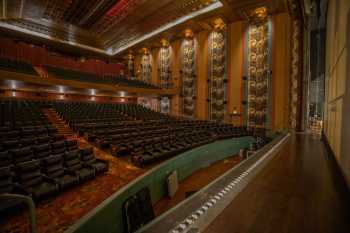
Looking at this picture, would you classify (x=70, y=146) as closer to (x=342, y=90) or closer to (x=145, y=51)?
(x=342, y=90)

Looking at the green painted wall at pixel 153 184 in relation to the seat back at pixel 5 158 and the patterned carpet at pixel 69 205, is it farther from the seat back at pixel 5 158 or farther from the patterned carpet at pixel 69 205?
the seat back at pixel 5 158

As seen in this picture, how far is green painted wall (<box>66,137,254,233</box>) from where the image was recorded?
1090mm

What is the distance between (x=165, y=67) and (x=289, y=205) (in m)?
9.29

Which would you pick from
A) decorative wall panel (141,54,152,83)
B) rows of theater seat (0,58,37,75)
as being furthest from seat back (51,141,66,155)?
decorative wall panel (141,54,152,83)

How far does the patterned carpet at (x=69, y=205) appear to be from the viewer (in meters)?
1.11

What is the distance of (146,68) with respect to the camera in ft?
35.2

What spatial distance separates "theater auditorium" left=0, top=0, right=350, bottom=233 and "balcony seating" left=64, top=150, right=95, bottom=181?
0.01 m

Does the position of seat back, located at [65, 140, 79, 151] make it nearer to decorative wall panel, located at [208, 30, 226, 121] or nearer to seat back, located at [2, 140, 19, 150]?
seat back, located at [2, 140, 19, 150]

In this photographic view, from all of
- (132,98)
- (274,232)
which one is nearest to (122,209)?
(274,232)

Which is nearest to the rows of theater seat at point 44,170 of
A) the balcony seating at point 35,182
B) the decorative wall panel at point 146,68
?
the balcony seating at point 35,182

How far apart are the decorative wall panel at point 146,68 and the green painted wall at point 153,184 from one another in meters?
7.42

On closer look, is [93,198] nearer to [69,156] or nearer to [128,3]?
[69,156]

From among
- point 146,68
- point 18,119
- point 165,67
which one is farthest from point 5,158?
point 146,68

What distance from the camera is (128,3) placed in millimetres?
6188
